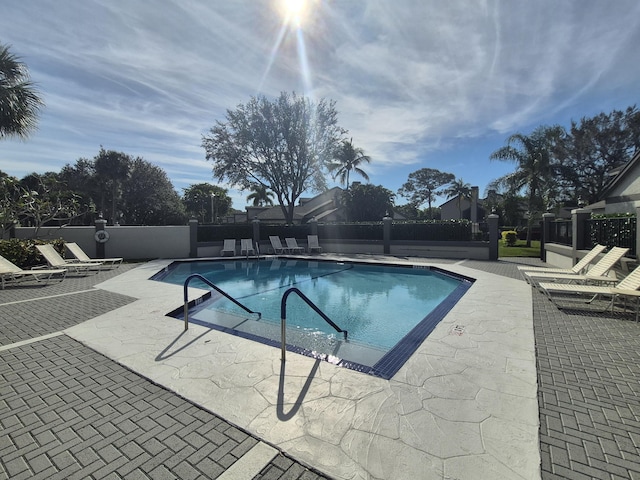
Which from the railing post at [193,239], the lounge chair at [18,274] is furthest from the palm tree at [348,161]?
the lounge chair at [18,274]

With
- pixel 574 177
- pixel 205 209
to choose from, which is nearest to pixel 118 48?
pixel 574 177

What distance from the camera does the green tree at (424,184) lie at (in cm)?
5447

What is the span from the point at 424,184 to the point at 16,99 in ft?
179

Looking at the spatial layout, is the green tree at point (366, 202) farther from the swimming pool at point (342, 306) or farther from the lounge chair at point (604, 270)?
the lounge chair at point (604, 270)

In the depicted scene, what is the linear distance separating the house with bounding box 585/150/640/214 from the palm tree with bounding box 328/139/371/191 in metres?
18.2

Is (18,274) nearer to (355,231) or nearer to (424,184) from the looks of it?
(355,231)

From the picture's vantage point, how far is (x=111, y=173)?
31.2 metres

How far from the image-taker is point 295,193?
77.3 ft

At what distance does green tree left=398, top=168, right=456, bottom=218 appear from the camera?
54469mm

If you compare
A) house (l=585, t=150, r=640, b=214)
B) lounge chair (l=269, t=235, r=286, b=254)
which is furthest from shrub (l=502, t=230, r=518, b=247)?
lounge chair (l=269, t=235, r=286, b=254)

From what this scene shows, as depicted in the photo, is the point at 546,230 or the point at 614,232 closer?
the point at 614,232

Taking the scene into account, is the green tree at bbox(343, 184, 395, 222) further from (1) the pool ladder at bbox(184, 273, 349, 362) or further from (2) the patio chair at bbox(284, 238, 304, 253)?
(1) the pool ladder at bbox(184, 273, 349, 362)

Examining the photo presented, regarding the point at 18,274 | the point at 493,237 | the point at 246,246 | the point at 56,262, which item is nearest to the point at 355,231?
the point at 246,246

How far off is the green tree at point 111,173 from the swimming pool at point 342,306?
2335 cm
